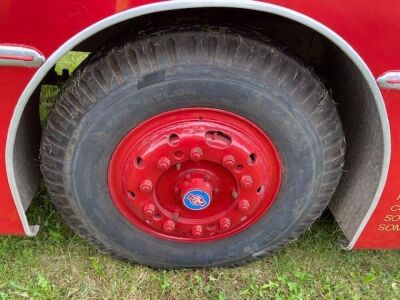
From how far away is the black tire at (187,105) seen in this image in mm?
1662

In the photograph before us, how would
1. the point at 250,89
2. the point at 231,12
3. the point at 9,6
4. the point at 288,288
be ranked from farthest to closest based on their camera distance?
the point at 288,288, the point at 231,12, the point at 250,89, the point at 9,6

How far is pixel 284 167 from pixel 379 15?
2.01ft

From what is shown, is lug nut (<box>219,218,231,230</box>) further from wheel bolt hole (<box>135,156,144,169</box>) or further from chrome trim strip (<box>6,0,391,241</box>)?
chrome trim strip (<box>6,0,391,241</box>)

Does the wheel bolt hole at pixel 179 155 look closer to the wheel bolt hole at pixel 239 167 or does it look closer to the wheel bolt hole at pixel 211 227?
the wheel bolt hole at pixel 239 167

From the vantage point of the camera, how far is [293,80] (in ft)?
5.66

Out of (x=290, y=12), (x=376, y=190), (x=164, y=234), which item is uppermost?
(x=290, y=12)

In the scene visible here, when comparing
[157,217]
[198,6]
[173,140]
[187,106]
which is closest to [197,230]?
[157,217]

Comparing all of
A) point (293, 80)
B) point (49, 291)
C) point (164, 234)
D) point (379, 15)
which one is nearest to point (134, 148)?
point (164, 234)

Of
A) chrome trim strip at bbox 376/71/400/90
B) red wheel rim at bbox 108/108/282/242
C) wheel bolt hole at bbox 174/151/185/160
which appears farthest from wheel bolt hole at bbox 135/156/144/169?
chrome trim strip at bbox 376/71/400/90

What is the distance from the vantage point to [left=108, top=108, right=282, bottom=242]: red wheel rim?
175 cm

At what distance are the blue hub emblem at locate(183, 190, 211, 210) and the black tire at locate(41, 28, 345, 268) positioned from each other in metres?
0.25

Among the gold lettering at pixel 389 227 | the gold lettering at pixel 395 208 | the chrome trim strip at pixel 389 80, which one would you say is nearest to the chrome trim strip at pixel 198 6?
the chrome trim strip at pixel 389 80

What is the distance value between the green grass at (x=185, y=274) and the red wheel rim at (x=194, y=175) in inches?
10.0

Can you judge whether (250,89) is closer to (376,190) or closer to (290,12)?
(290,12)
